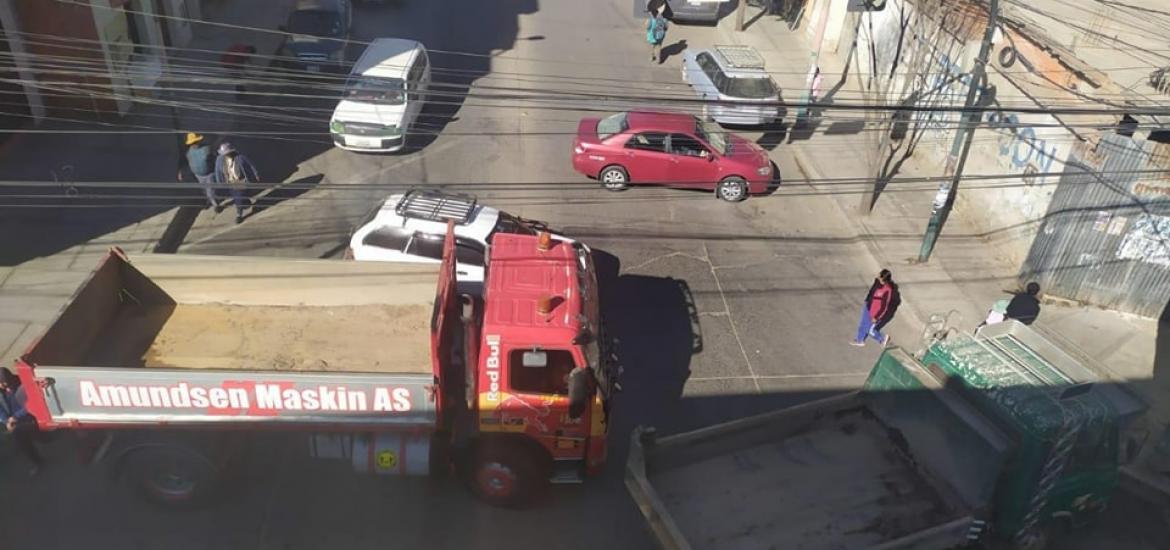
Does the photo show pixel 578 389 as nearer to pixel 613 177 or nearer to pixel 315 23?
pixel 613 177

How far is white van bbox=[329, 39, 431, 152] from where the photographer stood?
1809 cm

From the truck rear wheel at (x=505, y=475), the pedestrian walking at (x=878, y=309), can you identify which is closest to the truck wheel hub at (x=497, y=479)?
the truck rear wheel at (x=505, y=475)

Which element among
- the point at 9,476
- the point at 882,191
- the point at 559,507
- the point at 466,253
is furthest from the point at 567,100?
the point at 9,476

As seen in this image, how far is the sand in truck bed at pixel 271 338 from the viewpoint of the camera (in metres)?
10.0

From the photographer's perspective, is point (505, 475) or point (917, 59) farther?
point (917, 59)

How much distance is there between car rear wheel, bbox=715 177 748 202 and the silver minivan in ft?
7.75

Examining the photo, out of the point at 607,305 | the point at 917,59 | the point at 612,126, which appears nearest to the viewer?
the point at 607,305

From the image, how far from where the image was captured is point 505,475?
32.0ft

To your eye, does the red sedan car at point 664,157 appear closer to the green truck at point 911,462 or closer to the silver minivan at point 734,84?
the silver minivan at point 734,84

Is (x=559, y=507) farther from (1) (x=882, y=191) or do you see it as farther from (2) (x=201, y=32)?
(2) (x=201, y=32)

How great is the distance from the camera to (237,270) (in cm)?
1063

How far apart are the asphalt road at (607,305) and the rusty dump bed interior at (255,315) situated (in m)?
1.34

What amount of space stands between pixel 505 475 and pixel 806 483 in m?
3.28

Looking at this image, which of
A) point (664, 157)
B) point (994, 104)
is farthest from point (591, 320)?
point (994, 104)
